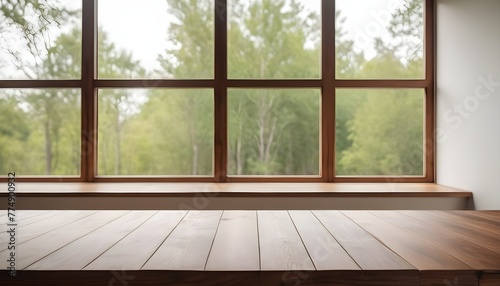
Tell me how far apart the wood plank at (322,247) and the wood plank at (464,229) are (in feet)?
1.21

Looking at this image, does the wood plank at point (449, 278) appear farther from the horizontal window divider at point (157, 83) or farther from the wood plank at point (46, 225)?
the horizontal window divider at point (157, 83)

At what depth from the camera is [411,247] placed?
109cm

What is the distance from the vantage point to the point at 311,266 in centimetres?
93

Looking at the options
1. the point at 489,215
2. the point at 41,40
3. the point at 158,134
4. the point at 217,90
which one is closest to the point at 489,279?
the point at 489,215

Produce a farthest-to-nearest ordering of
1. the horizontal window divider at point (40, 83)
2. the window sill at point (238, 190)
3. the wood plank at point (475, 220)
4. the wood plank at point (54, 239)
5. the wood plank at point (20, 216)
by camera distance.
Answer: the horizontal window divider at point (40, 83)
the window sill at point (238, 190)
the wood plank at point (20, 216)
the wood plank at point (475, 220)
the wood plank at point (54, 239)

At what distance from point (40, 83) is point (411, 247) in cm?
299

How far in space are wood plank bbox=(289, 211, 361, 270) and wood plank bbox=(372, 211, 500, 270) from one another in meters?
0.25

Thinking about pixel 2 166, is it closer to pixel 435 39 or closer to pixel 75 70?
pixel 75 70

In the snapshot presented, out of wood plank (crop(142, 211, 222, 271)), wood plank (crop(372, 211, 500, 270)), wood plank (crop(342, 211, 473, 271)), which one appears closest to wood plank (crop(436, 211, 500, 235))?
wood plank (crop(372, 211, 500, 270))

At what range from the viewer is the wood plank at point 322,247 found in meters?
0.94

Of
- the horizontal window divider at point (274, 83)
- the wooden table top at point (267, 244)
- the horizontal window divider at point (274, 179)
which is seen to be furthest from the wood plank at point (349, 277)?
the horizontal window divider at point (274, 83)

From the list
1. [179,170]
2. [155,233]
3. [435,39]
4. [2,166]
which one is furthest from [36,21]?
[435,39]

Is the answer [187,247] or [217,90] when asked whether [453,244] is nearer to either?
[187,247]

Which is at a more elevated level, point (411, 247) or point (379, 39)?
point (379, 39)
